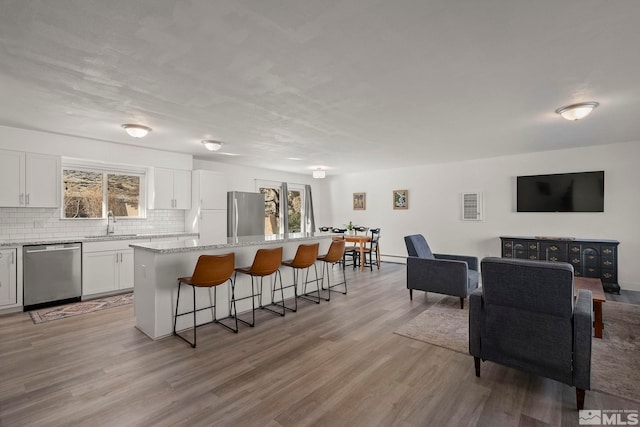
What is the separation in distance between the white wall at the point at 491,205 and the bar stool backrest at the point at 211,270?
5.56 m

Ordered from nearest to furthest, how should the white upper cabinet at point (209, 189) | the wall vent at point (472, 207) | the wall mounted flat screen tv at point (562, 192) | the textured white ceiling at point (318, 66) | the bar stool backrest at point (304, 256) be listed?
1. the textured white ceiling at point (318, 66)
2. the bar stool backrest at point (304, 256)
3. the wall mounted flat screen tv at point (562, 192)
4. the white upper cabinet at point (209, 189)
5. the wall vent at point (472, 207)

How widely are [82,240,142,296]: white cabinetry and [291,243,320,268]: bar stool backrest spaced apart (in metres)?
2.80

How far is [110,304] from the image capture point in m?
4.52

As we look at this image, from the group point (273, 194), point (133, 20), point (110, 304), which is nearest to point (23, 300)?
point (110, 304)

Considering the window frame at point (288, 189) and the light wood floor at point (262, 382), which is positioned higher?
the window frame at point (288, 189)

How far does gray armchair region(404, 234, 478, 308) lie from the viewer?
13.9 ft

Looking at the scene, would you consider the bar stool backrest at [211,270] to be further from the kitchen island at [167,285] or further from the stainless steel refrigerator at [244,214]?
the stainless steel refrigerator at [244,214]

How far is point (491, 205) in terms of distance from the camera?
6578 mm

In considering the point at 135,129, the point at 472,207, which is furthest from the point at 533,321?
the point at 472,207

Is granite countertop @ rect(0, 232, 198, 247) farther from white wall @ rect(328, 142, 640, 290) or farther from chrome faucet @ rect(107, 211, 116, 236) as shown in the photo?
white wall @ rect(328, 142, 640, 290)

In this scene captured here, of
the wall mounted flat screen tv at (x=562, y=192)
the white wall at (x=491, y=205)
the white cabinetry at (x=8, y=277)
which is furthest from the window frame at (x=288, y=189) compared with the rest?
the wall mounted flat screen tv at (x=562, y=192)

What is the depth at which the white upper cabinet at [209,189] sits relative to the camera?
6.10m

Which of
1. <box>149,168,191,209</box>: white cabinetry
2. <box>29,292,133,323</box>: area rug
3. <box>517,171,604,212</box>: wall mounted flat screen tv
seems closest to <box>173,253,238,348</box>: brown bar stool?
<box>29,292,133,323</box>: area rug

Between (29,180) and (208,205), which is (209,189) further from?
(29,180)
